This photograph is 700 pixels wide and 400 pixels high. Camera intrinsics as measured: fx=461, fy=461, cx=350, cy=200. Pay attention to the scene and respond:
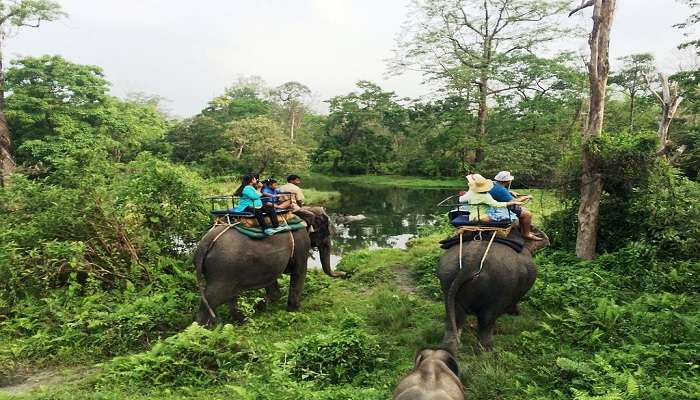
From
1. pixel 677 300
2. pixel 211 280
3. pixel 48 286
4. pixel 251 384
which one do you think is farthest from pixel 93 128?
pixel 677 300

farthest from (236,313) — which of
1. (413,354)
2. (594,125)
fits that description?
(594,125)

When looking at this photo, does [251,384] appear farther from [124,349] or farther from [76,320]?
[76,320]

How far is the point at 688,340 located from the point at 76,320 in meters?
7.27

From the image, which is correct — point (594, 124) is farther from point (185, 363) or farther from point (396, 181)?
point (396, 181)

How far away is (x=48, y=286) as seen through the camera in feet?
22.6

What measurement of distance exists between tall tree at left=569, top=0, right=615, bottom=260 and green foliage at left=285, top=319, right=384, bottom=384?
5507 mm

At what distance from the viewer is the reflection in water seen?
1821 cm

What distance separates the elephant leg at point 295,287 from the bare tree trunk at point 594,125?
5427 mm

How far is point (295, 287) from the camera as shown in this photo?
7.51m

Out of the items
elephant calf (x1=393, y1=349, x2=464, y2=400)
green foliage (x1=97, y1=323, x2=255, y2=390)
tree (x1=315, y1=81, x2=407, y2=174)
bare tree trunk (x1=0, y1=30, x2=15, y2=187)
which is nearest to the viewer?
elephant calf (x1=393, y1=349, x2=464, y2=400)

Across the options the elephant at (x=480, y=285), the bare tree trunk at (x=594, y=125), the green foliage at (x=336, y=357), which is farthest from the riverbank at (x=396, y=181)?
the green foliage at (x=336, y=357)

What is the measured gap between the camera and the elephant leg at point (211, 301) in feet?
20.1

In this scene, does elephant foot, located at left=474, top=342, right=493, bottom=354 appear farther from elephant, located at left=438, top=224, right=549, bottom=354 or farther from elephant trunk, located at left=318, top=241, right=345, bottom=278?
elephant trunk, located at left=318, top=241, right=345, bottom=278

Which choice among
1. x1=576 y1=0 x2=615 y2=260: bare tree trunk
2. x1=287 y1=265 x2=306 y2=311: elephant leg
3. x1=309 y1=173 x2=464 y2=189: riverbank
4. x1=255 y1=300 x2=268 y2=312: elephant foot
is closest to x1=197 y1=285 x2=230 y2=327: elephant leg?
x1=255 y1=300 x2=268 y2=312: elephant foot
